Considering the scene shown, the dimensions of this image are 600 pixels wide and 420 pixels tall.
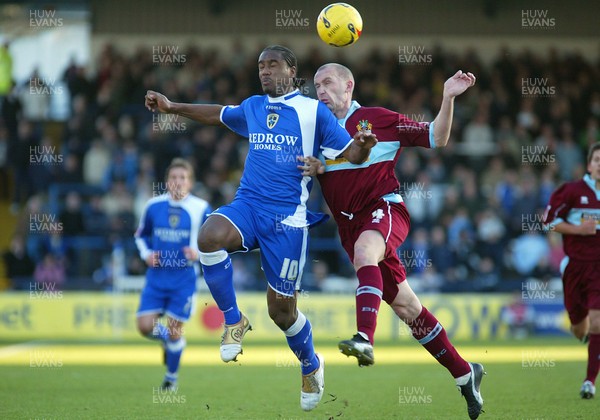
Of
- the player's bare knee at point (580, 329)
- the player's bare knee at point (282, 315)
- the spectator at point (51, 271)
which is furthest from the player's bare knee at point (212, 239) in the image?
the spectator at point (51, 271)

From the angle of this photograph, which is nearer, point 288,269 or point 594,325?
point 288,269

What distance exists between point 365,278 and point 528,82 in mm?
17647

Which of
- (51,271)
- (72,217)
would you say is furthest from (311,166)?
(72,217)

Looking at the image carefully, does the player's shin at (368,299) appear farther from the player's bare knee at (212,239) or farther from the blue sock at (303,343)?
the player's bare knee at (212,239)

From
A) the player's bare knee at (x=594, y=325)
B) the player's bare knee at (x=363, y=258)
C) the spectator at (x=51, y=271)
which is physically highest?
the player's bare knee at (x=363, y=258)

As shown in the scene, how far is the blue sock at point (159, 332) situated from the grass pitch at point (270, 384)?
1.88ft

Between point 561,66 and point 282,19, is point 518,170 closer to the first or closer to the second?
point 561,66

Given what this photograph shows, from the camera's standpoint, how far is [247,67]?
22.8 metres

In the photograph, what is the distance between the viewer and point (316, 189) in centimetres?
1988

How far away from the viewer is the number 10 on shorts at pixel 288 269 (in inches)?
291

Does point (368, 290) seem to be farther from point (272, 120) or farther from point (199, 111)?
point (199, 111)

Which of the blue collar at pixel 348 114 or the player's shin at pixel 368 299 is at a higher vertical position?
the blue collar at pixel 348 114

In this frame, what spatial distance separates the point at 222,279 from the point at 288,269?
0.53m

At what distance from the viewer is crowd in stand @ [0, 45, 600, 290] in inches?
760
